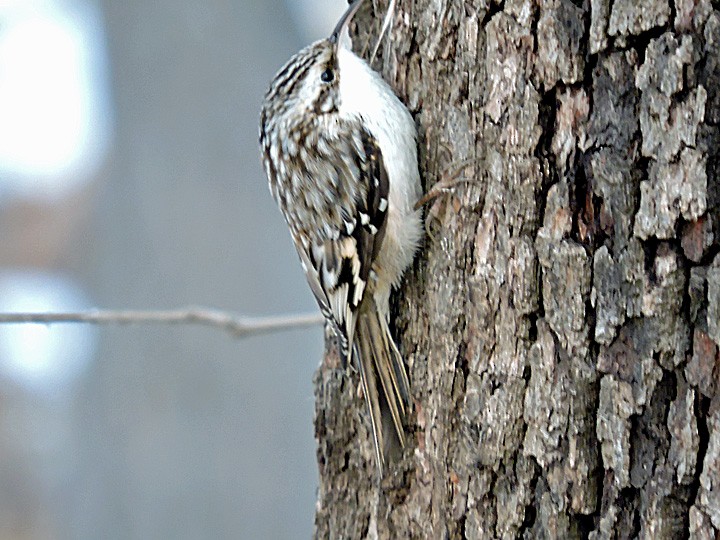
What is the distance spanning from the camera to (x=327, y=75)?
2.13m

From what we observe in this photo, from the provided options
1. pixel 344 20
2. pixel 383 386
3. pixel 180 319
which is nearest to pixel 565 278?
pixel 383 386

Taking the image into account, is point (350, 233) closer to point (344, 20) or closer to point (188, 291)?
point (344, 20)

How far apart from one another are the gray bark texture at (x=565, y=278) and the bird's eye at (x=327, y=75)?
436 mm

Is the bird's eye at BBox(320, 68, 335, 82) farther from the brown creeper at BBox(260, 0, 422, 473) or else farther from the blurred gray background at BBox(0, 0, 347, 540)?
the blurred gray background at BBox(0, 0, 347, 540)

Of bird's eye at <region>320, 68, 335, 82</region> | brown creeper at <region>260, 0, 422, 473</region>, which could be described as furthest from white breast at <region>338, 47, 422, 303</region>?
bird's eye at <region>320, 68, 335, 82</region>

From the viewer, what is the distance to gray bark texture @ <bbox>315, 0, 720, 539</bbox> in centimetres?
129

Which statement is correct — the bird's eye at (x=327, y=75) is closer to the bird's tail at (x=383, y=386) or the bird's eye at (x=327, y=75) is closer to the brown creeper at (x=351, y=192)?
the brown creeper at (x=351, y=192)

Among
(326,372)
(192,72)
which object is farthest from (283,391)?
(326,372)

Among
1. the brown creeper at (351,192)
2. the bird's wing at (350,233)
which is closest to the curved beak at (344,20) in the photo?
the brown creeper at (351,192)

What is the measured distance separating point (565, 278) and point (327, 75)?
38.3 inches

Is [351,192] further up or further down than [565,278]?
further up

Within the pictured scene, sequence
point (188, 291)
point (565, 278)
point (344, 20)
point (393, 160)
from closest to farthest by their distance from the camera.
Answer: point (565, 278)
point (393, 160)
point (344, 20)
point (188, 291)

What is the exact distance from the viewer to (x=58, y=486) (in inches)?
218

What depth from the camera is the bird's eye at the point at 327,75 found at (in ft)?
6.95
